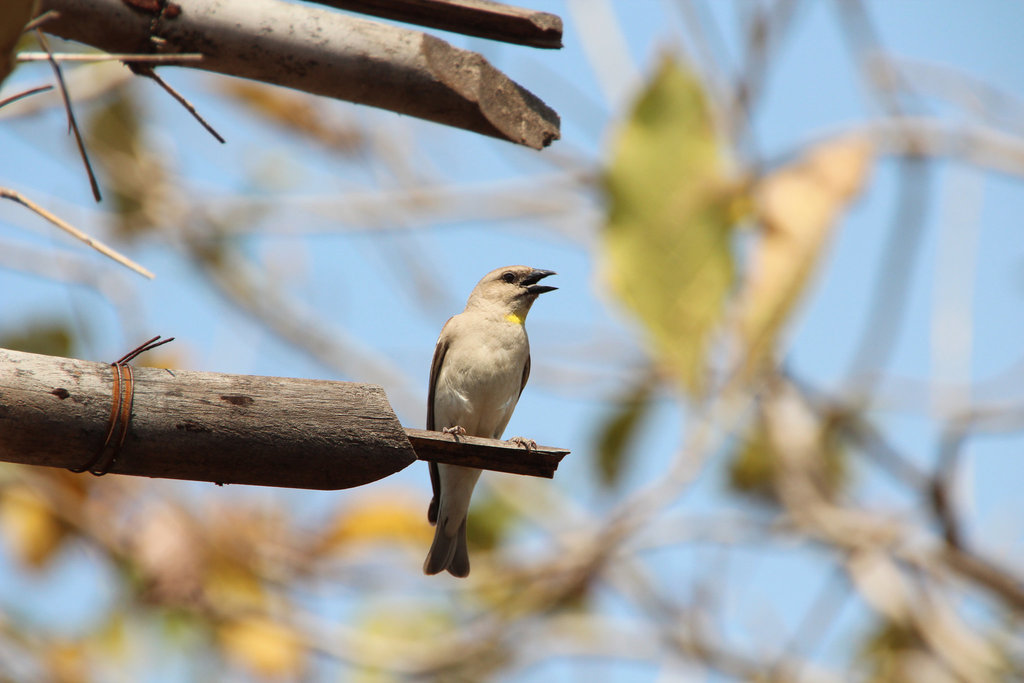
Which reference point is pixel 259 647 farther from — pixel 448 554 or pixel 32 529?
pixel 448 554

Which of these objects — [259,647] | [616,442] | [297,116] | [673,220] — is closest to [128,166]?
[297,116]

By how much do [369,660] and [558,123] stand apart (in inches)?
208

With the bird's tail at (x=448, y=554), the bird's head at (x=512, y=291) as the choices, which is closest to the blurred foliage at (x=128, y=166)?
the bird's head at (x=512, y=291)

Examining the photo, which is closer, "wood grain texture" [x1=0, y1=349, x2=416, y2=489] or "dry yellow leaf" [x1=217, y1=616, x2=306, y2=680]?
"wood grain texture" [x1=0, y1=349, x2=416, y2=489]

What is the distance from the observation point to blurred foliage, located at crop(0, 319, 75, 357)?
670 centimetres

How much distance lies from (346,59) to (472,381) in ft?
6.54

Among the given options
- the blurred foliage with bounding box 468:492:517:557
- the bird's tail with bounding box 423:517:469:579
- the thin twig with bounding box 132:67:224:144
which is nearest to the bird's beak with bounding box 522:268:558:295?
the bird's tail with bounding box 423:517:469:579

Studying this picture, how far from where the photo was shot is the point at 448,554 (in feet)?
15.7

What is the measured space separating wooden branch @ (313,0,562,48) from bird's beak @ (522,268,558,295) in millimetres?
1908

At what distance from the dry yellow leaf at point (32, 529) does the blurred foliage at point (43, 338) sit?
267cm

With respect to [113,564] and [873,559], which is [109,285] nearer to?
[113,564]

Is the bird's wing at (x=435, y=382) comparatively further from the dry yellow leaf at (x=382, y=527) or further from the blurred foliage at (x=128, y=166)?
the blurred foliage at (x=128, y=166)

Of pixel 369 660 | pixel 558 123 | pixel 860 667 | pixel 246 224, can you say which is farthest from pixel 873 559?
pixel 246 224

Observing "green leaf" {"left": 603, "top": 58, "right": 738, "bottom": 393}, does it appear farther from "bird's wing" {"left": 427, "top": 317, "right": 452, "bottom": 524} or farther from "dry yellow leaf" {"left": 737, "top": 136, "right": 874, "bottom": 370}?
"bird's wing" {"left": 427, "top": 317, "right": 452, "bottom": 524}
